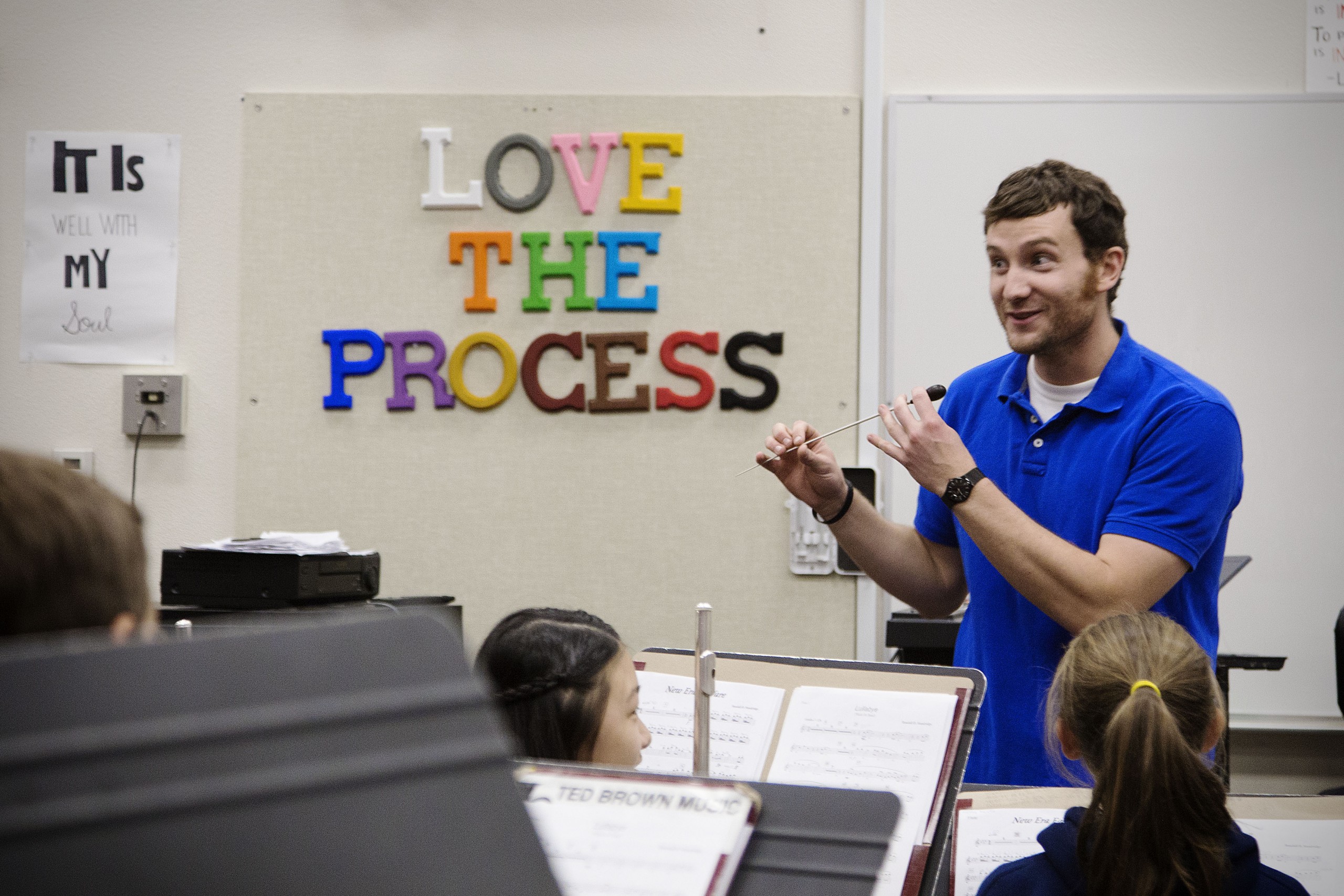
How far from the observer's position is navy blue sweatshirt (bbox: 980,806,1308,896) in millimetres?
1026

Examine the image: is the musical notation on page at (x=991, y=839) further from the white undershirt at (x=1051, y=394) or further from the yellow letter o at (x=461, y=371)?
the yellow letter o at (x=461, y=371)

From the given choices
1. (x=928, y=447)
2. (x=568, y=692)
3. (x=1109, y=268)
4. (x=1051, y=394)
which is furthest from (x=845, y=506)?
(x=568, y=692)

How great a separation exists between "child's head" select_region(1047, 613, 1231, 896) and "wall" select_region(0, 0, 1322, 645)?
1958 mm

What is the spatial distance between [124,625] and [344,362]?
90.7 inches

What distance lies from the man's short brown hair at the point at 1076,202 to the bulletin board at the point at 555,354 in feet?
3.82

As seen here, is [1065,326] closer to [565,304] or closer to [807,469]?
[807,469]

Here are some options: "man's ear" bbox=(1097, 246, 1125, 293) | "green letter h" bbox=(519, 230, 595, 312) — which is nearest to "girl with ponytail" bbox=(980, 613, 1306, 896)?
"man's ear" bbox=(1097, 246, 1125, 293)

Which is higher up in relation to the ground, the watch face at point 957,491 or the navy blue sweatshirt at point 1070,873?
the watch face at point 957,491

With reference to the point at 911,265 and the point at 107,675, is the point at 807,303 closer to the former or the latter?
the point at 911,265

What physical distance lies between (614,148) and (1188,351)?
4.83 feet

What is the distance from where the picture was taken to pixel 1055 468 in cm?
150

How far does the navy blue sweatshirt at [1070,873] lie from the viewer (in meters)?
1.03

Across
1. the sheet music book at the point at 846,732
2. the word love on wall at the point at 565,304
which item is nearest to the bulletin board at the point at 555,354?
the word love on wall at the point at 565,304

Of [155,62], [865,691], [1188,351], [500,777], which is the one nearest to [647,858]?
[500,777]
